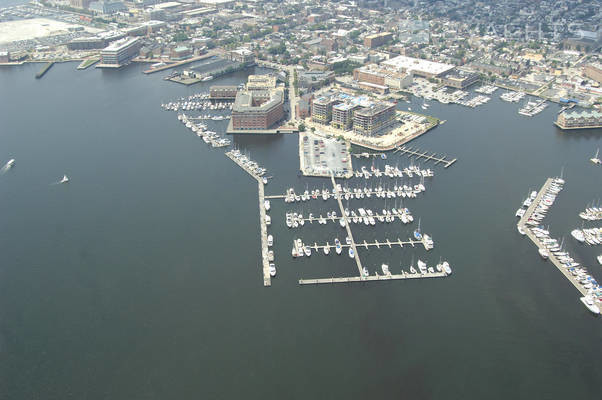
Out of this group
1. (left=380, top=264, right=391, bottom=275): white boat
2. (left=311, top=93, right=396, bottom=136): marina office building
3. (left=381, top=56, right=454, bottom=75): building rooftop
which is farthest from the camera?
(left=381, top=56, right=454, bottom=75): building rooftop

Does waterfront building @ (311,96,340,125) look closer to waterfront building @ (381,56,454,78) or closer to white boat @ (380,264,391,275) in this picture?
waterfront building @ (381,56,454,78)

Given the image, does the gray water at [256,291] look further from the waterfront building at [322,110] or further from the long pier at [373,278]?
the waterfront building at [322,110]

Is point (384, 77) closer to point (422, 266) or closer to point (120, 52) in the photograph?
point (422, 266)

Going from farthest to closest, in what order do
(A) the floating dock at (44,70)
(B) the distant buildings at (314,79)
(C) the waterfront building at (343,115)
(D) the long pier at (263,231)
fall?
(A) the floating dock at (44,70) → (B) the distant buildings at (314,79) → (C) the waterfront building at (343,115) → (D) the long pier at (263,231)

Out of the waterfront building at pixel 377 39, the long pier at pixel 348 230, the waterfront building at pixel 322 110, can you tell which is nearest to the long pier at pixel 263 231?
the long pier at pixel 348 230

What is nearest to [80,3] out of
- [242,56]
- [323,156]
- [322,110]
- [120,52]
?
[120,52]

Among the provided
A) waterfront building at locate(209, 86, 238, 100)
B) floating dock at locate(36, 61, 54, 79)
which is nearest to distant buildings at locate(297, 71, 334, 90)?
waterfront building at locate(209, 86, 238, 100)
